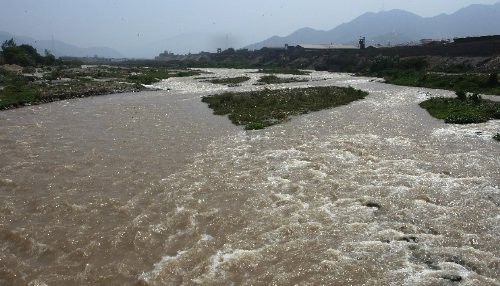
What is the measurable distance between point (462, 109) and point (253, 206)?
71.0ft

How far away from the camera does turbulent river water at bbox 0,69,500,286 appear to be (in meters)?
9.43

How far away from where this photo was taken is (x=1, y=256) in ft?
33.9

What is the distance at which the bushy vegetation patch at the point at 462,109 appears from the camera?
25545mm

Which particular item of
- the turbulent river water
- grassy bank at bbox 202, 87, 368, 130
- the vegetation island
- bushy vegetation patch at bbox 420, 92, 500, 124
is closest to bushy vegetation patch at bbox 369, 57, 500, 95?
the vegetation island

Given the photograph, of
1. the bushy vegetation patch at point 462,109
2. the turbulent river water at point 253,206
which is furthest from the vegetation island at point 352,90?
the turbulent river water at point 253,206

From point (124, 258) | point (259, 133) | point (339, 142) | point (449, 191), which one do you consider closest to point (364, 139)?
point (339, 142)

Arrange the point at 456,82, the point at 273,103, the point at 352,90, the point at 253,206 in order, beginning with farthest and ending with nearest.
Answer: the point at 456,82 → the point at 352,90 → the point at 273,103 → the point at 253,206

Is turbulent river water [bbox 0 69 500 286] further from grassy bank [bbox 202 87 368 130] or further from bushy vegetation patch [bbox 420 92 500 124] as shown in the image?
grassy bank [bbox 202 87 368 130]

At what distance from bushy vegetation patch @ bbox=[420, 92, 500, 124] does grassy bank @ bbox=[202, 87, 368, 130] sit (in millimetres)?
7483

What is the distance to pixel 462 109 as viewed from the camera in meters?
28.2

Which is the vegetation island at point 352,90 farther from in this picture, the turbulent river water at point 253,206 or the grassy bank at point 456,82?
the turbulent river water at point 253,206

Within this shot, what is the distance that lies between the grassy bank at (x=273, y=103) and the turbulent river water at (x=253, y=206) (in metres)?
3.48

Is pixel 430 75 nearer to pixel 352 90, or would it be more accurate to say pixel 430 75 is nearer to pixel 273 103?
pixel 352 90

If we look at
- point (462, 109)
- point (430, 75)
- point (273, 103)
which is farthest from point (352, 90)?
point (430, 75)
